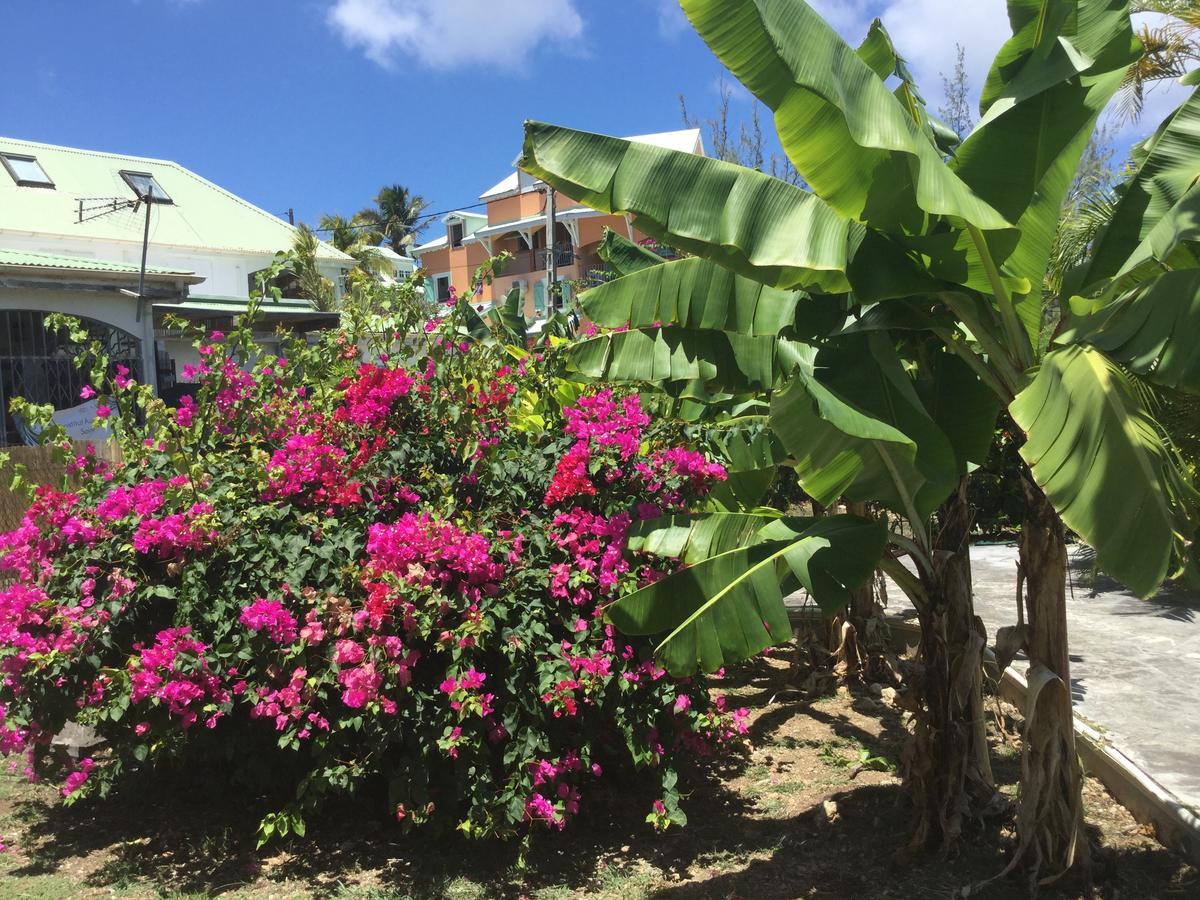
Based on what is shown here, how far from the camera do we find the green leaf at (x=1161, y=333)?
A: 3537 millimetres

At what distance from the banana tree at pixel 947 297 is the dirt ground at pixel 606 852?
0.40 metres

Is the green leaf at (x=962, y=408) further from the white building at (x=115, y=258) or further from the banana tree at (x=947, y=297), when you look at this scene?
the white building at (x=115, y=258)

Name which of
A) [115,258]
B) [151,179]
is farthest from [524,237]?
[115,258]

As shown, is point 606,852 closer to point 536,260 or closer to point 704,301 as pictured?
point 704,301

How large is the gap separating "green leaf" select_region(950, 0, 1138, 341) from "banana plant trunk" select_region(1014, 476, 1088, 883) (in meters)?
1.20

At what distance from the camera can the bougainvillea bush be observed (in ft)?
16.4

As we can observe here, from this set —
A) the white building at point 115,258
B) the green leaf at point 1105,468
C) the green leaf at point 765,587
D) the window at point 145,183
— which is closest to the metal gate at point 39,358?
the white building at point 115,258

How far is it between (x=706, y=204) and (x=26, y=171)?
111ft

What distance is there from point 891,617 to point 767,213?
25.3 feet

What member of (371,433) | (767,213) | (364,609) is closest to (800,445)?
(767,213)

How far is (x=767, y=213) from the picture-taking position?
416cm

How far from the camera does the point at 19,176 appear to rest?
101 feet

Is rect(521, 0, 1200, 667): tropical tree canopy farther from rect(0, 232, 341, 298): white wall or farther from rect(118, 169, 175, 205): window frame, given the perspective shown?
rect(118, 169, 175, 205): window frame

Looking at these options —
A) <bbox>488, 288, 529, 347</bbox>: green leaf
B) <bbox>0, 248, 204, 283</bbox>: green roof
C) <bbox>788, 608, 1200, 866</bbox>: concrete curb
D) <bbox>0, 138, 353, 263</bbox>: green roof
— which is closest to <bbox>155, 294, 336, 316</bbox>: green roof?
<bbox>0, 248, 204, 283</bbox>: green roof
